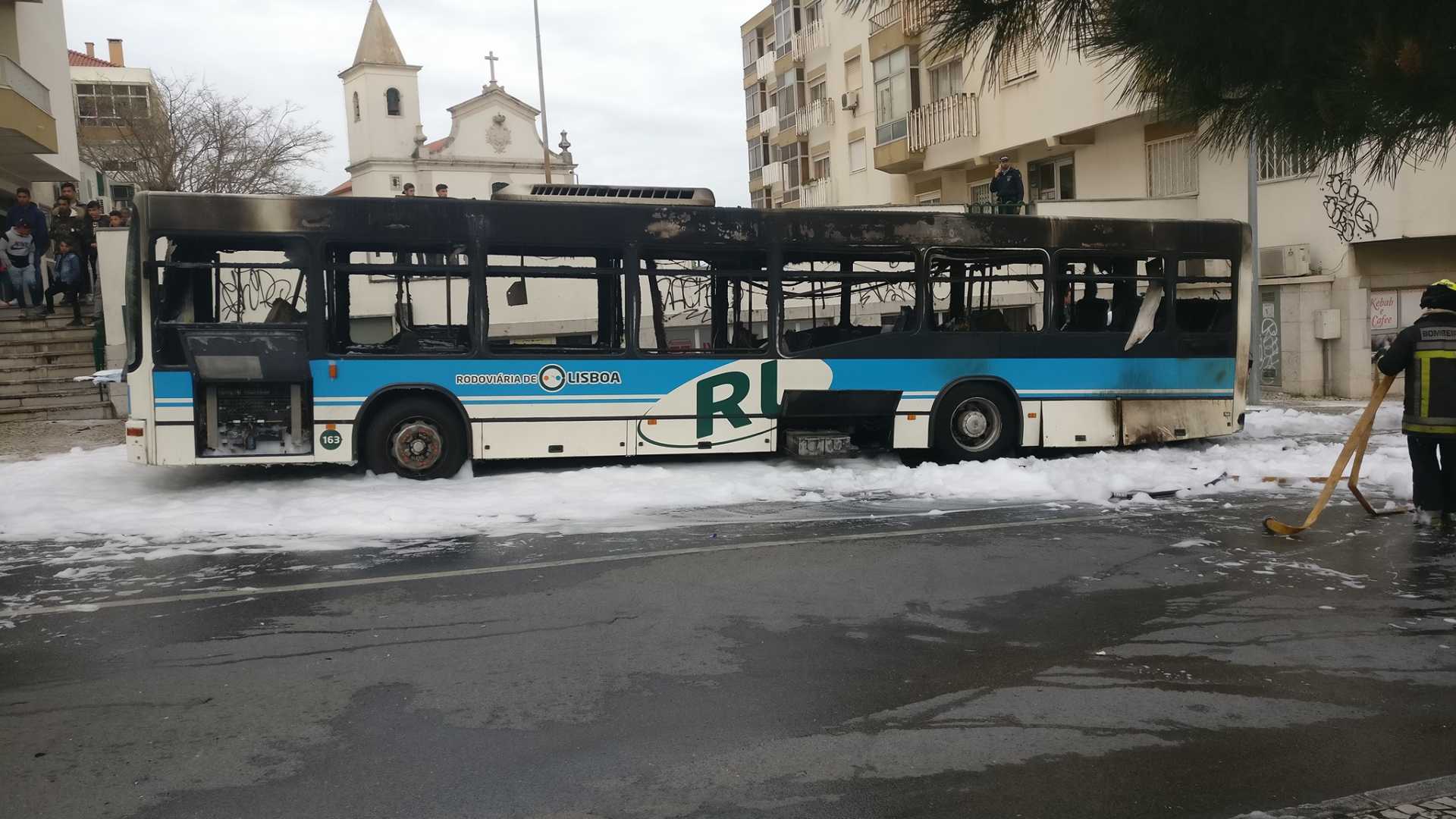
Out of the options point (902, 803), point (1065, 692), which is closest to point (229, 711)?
point (902, 803)

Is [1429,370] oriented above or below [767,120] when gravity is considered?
below

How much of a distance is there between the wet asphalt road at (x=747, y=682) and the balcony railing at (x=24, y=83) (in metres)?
21.3

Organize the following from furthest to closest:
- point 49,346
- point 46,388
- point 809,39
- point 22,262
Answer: point 809,39
point 22,262
point 49,346
point 46,388

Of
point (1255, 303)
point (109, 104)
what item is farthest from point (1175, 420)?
point (109, 104)

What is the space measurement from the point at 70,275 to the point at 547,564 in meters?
16.1

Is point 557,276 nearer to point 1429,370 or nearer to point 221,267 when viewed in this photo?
point 221,267

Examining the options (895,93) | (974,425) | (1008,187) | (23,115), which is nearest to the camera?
(974,425)

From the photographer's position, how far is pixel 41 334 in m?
19.6

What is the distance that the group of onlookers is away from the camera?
65.0 feet

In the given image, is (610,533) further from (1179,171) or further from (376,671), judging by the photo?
(1179,171)

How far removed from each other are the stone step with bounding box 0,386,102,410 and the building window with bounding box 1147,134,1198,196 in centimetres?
2102

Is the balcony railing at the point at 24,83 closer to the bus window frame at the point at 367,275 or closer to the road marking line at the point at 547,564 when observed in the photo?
the bus window frame at the point at 367,275

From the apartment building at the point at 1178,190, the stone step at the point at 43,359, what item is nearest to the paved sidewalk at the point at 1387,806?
the apartment building at the point at 1178,190

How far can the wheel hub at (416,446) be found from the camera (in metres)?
11.6
